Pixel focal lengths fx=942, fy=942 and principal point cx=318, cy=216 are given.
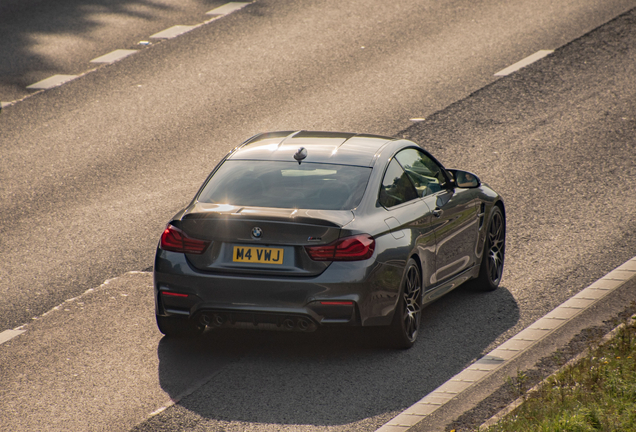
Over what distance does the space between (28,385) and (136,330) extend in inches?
47.4

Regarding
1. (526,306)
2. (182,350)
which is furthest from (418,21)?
(182,350)

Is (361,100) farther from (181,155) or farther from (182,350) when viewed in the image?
(182,350)

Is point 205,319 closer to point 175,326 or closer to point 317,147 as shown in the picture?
point 175,326

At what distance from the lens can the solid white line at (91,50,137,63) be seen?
53.6 ft

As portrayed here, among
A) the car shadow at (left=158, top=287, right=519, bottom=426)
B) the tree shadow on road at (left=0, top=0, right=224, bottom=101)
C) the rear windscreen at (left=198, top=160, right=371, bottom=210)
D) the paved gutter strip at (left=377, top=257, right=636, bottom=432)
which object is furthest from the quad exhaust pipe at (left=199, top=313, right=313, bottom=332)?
the tree shadow on road at (left=0, top=0, right=224, bottom=101)

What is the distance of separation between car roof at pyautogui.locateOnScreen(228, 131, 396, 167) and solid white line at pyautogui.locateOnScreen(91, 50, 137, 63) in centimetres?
912

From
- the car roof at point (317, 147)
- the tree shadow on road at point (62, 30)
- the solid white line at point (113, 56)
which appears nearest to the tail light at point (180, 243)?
the car roof at point (317, 147)

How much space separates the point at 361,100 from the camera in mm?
14812

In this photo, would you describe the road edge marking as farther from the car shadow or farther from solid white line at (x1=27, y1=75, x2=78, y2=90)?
solid white line at (x1=27, y1=75, x2=78, y2=90)

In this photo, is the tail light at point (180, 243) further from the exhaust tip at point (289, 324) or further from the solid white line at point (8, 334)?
the solid white line at point (8, 334)

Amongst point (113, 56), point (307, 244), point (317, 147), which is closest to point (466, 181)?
point (317, 147)

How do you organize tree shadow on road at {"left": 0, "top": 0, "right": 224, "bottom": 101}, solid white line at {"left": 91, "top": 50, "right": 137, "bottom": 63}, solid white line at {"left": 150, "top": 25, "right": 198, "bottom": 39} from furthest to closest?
solid white line at {"left": 150, "top": 25, "right": 198, "bottom": 39}, solid white line at {"left": 91, "top": 50, "right": 137, "bottom": 63}, tree shadow on road at {"left": 0, "top": 0, "right": 224, "bottom": 101}

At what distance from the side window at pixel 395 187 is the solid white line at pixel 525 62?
8.90m

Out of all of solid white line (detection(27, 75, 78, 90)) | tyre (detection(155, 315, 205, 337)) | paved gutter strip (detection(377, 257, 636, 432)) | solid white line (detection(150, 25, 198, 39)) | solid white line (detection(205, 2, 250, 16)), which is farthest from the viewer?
solid white line (detection(205, 2, 250, 16))
